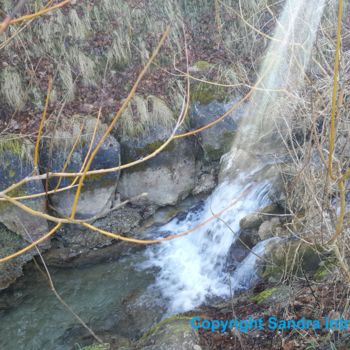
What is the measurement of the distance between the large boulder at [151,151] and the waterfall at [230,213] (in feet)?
1.85

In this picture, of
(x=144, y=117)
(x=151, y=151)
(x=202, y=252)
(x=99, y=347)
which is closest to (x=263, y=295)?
(x=99, y=347)

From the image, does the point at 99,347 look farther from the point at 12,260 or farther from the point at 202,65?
the point at 202,65

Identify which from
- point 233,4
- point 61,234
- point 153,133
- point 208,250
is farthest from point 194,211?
point 233,4

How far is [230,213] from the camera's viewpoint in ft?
18.1

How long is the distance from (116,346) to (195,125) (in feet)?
12.2

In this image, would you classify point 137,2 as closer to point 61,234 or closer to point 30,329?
point 61,234

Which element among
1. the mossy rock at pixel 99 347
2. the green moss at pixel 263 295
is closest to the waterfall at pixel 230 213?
the green moss at pixel 263 295

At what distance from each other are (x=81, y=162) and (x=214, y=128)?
229 centimetres

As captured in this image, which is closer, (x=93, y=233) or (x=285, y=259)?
(x=285, y=259)

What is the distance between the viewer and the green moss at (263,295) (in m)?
3.61

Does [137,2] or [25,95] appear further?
[137,2]

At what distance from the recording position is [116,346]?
3934 millimetres

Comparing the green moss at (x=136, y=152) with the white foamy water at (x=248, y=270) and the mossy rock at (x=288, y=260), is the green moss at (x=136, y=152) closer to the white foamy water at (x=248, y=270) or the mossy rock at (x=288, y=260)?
the white foamy water at (x=248, y=270)

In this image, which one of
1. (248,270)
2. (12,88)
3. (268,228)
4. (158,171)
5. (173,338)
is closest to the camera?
(173,338)
